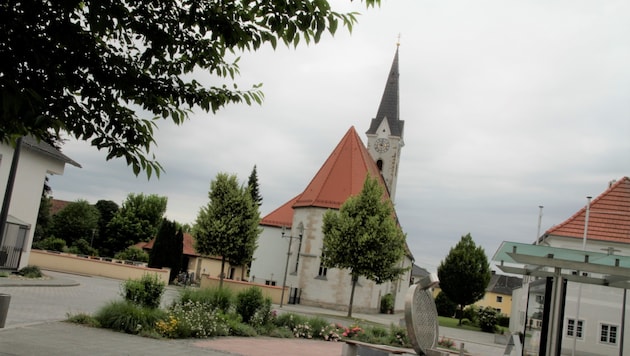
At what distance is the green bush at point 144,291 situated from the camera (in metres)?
14.6

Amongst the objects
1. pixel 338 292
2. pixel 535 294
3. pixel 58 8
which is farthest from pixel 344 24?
pixel 338 292

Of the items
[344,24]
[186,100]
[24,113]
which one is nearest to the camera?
[24,113]

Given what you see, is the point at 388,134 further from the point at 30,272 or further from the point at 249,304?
the point at 249,304

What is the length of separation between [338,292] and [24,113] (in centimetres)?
3956

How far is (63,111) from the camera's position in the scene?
5273 mm

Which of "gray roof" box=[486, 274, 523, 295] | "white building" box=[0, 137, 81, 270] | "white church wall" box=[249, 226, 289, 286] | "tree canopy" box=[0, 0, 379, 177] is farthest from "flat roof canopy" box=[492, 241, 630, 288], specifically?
"gray roof" box=[486, 274, 523, 295]

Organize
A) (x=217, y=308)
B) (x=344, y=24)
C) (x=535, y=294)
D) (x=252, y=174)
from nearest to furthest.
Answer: (x=344, y=24)
(x=535, y=294)
(x=217, y=308)
(x=252, y=174)

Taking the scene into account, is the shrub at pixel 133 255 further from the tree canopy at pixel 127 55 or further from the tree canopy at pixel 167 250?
the tree canopy at pixel 127 55

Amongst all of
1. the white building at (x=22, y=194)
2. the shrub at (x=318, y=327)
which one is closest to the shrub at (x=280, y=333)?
the shrub at (x=318, y=327)

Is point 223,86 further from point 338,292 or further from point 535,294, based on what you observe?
point 338,292

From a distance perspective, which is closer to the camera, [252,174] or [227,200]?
[227,200]

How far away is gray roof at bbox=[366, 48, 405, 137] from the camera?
58.6 m

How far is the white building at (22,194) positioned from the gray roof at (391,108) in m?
34.9

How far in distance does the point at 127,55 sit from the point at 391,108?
5358 cm
